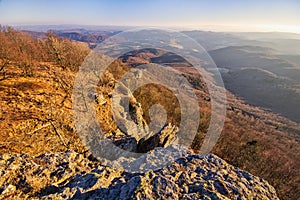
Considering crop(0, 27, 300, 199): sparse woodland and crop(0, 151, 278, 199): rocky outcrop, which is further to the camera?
crop(0, 27, 300, 199): sparse woodland

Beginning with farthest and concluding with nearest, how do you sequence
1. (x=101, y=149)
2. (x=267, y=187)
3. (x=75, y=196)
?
(x=101, y=149) → (x=267, y=187) → (x=75, y=196)

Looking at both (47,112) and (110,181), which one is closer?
(110,181)

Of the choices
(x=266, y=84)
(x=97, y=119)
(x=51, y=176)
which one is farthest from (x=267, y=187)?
(x=266, y=84)

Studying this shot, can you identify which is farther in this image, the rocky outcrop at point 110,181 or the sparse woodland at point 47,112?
the sparse woodland at point 47,112

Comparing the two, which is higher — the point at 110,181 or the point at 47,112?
the point at 110,181

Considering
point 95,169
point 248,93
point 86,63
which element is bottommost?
point 248,93

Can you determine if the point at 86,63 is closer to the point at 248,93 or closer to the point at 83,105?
the point at 83,105

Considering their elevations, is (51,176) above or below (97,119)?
above

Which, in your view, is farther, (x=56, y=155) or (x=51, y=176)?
(x=56, y=155)
